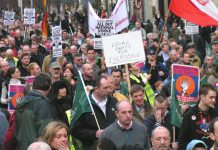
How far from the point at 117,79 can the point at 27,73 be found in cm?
302

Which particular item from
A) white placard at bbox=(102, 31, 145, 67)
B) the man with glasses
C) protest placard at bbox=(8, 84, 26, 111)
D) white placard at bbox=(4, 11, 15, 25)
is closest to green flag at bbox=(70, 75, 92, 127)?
the man with glasses

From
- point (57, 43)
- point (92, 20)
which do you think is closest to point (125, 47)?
point (57, 43)

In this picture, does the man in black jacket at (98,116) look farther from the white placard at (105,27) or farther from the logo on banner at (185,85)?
the white placard at (105,27)

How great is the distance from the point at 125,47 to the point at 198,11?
2143mm

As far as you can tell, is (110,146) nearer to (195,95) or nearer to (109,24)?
(195,95)

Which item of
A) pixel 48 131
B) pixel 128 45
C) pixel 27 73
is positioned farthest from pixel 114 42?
pixel 48 131

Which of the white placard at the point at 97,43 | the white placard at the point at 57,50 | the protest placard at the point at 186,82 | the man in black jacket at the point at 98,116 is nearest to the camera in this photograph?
the man in black jacket at the point at 98,116

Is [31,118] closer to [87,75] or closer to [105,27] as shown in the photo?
[87,75]

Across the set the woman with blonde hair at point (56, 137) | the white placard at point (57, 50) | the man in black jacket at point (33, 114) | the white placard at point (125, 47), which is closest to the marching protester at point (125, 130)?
the man in black jacket at point (33, 114)

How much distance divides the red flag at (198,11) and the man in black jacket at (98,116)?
12.6 ft

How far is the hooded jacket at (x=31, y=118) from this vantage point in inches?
294

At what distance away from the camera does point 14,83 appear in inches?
436

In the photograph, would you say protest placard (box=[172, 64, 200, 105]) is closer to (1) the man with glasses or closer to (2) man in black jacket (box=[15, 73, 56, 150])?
(2) man in black jacket (box=[15, 73, 56, 150])

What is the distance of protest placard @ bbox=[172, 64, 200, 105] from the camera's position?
917 centimetres
